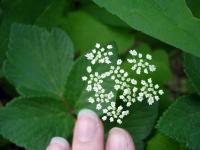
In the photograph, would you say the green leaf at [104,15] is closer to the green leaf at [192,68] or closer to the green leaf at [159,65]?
the green leaf at [159,65]

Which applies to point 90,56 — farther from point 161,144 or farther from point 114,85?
point 161,144

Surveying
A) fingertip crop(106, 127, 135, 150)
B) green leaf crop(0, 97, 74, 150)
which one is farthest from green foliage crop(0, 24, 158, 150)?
fingertip crop(106, 127, 135, 150)

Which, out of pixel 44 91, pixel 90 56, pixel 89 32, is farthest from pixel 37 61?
pixel 89 32

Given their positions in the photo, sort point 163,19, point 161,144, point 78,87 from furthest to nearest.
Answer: point 161,144, point 78,87, point 163,19

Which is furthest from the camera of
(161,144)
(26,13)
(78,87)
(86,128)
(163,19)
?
(26,13)

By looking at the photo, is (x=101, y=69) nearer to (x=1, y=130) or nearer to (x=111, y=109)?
(x=111, y=109)

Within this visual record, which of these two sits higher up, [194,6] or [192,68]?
[194,6]
